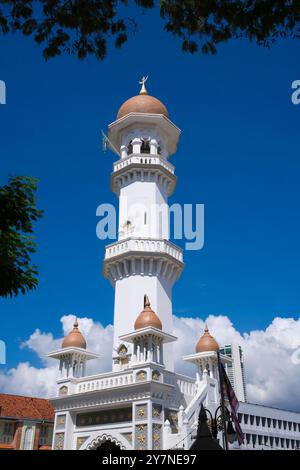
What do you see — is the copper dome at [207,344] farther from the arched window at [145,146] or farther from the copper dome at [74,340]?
the arched window at [145,146]

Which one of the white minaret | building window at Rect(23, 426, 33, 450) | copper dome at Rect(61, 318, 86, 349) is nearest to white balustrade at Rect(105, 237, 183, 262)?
the white minaret

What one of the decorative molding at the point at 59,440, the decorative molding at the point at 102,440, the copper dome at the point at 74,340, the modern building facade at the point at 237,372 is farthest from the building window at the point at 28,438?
the modern building facade at the point at 237,372

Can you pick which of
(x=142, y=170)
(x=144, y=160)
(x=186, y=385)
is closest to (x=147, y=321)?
(x=186, y=385)

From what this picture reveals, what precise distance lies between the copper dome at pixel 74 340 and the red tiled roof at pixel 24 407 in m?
23.1

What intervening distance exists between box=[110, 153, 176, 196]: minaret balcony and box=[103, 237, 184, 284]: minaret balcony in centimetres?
603

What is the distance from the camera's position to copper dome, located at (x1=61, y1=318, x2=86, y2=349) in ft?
105

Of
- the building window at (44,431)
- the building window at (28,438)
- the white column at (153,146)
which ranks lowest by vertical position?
the building window at (28,438)

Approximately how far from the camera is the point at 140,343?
27953mm

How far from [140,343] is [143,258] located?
314 inches

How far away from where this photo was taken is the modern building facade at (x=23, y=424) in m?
49.7

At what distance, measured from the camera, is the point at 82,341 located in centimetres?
3256

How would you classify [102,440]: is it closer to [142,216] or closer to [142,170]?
[142,216]

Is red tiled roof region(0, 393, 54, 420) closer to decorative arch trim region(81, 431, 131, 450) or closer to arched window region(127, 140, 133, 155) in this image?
decorative arch trim region(81, 431, 131, 450)
